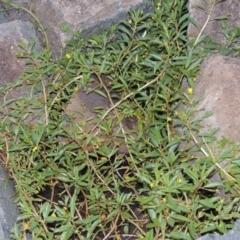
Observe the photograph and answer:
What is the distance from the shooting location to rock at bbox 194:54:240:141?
2406 millimetres

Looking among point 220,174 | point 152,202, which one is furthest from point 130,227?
point 220,174

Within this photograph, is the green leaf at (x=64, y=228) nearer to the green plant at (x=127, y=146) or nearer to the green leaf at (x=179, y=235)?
the green plant at (x=127, y=146)

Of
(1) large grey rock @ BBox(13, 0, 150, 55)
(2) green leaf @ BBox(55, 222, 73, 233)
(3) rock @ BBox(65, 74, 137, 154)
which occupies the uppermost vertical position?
(1) large grey rock @ BBox(13, 0, 150, 55)

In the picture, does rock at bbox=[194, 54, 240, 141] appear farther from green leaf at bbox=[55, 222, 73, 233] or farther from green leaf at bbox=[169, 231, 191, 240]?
green leaf at bbox=[55, 222, 73, 233]

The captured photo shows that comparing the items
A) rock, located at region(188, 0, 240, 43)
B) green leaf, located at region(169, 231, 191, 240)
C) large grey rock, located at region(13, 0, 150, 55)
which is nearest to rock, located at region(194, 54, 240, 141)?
rock, located at region(188, 0, 240, 43)

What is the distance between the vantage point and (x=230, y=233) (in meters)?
2.09

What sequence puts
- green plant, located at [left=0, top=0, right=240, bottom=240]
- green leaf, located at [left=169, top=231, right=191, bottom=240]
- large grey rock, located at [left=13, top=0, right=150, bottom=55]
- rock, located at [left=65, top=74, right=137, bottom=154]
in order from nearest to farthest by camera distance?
green leaf, located at [left=169, top=231, right=191, bottom=240] < green plant, located at [left=0, top=0, right=240, bottom=240] < rock, located at [left=65, top=74, right=137, bottom=154] < large grey rock, located at [left=13, top=0, right=150, bottom=55]

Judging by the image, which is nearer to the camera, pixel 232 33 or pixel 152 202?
pixel 152 202

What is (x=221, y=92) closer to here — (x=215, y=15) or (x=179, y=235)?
(x=215, y=15)

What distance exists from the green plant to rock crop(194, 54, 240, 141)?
0.16 ft

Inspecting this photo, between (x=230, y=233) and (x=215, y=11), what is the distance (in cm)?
110

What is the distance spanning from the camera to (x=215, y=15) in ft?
8.95

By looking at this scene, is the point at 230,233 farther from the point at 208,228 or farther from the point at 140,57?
the point at 140,57

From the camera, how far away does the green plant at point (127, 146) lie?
219 centimetres
